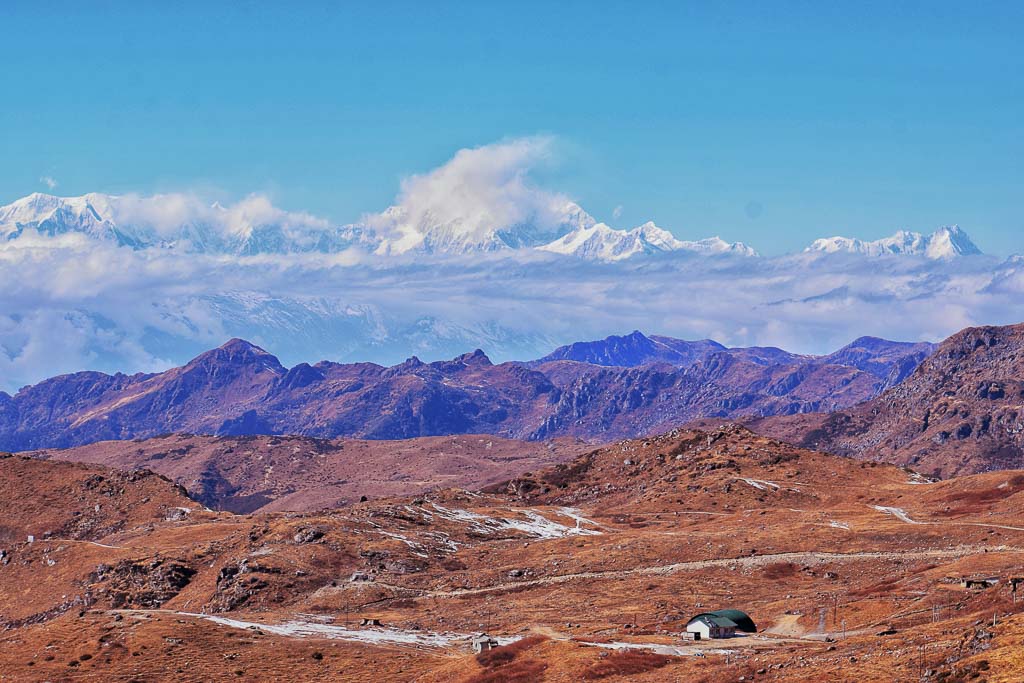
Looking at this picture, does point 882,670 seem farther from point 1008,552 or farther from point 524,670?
point 1008,552

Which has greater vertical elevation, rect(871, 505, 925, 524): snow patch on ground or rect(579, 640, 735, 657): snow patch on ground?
rect(579, 640, 735, 657): snow patch on ground

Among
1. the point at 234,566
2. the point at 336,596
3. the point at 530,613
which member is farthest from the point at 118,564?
the point at 530,613

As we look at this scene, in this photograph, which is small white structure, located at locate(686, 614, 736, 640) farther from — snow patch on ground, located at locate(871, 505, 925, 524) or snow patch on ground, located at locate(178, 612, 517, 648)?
snow patch on ground, located at locate(871, 505, 925, 524)

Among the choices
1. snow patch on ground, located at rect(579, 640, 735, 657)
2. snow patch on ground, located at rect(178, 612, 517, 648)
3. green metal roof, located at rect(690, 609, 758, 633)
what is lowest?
snow patch on ground, located at rect(178, 612, 517, 648)

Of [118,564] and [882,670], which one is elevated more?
[882,670]

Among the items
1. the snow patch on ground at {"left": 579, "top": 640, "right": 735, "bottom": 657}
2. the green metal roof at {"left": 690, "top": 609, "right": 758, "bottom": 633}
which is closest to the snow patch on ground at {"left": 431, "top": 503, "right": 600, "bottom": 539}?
the green metal roof at {"left": 690, "top": 609, "right": 758, "bottom": 633}

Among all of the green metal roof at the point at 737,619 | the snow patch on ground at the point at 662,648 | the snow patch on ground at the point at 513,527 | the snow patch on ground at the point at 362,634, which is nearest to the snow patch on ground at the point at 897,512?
the snow patch on ground at the point at 513,527

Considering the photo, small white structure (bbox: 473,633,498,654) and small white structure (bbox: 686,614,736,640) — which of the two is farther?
small white structure (bbox: 686,614,736,640)

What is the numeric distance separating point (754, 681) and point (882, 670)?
28.7ft

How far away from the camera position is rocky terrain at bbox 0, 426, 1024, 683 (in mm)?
85312

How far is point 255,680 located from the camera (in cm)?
9344

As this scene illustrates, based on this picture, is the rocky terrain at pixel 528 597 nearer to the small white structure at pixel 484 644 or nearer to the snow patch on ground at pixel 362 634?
the snow patch on ground at pixel 362 634

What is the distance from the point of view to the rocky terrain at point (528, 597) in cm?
8531

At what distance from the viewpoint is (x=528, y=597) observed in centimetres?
13950
